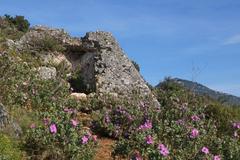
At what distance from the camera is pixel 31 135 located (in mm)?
8523

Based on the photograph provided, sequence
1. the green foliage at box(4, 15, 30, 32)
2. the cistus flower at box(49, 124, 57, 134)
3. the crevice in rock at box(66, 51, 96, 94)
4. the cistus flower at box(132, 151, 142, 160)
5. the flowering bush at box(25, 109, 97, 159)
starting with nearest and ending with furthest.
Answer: the cistus flower at box(132, 151, 142, 160)
the flowering bush at box(25, 109, 97, 159)
the cistus flower at box(49, 124, 57, 134)
the crevice in rock at box(66, 51, 96, 94)
the green foliage at box(4, 15, 30, 32)

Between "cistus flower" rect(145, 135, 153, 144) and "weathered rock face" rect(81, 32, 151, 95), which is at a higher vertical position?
"weathered rock face" rect(81, 32, 151, 95)

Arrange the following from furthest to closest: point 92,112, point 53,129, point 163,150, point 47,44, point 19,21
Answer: point 19,21 < point 47,44 < point 92,112 < point 53,129 < point 163,150

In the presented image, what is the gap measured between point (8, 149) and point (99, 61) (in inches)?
297

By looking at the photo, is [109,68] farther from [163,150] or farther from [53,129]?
[163,150]

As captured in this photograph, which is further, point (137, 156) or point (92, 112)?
point (92, 112)

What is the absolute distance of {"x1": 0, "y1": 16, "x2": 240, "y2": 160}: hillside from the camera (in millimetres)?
8328

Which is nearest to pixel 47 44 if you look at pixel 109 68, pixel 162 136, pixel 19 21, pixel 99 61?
pixel 99 61

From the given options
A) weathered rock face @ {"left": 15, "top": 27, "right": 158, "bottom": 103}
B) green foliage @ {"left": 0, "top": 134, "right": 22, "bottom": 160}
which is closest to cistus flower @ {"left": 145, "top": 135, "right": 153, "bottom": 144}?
green foliage @ {"left": 0, "top": 134, "right": 22, "bottom": 160}

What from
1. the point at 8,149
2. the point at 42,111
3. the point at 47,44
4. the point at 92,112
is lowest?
the point at 8,149

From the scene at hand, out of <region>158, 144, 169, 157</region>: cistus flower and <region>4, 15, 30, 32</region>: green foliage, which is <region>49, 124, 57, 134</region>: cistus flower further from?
<region>4, 15, 30, 32</region>: green foliage

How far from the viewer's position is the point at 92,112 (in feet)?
40.9

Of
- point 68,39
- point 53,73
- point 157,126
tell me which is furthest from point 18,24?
point 157,126

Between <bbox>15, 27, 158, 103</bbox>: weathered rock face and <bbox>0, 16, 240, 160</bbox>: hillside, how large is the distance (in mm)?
26
